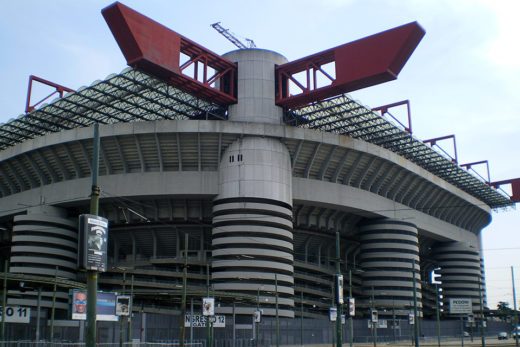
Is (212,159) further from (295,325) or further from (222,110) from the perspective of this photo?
(295,325)

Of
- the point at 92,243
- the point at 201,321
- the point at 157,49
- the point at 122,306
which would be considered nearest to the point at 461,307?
the point at 201,321

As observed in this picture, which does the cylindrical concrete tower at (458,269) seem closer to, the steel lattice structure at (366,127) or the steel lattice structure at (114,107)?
the steel lattice structure at (366,127)

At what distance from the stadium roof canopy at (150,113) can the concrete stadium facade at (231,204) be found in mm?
2344

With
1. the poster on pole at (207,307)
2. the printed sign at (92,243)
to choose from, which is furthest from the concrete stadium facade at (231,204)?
the printed sign at (92,243)

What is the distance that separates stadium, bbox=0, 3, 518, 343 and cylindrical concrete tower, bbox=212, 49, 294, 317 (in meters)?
0.15

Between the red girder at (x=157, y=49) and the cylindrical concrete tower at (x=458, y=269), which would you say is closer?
the red girder at (x=157, y=49)

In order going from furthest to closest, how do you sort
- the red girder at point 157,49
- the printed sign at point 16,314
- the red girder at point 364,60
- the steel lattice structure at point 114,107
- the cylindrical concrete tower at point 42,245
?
the cylindrical concrete tower at point 42,245
the steel lattice structure at point 114,107
the red girder at point 364,60
the red girder at point 157,49
the printed sign at point 16,314

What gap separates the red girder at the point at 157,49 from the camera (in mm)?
67500

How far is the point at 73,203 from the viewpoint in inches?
3561

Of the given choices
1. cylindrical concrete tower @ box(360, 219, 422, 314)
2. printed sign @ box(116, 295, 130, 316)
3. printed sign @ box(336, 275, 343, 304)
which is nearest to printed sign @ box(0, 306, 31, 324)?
printed sign @ box(116, 295, 130, 316)

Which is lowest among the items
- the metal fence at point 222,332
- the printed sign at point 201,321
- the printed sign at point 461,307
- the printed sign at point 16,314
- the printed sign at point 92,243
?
the metal fence at point 222,332

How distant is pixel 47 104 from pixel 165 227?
78.2 feet

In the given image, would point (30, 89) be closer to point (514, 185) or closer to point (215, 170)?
point (215, 170)

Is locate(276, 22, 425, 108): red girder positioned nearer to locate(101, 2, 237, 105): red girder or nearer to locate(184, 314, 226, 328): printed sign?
locate(101, 2, 237, 105): red girder
